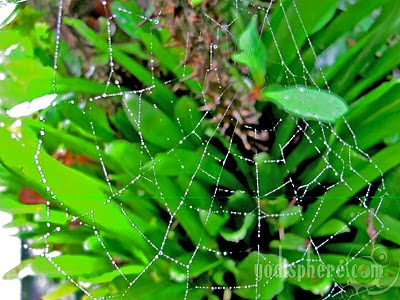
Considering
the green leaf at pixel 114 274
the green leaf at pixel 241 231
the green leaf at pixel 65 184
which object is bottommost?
the green leaf at pixel 114 274

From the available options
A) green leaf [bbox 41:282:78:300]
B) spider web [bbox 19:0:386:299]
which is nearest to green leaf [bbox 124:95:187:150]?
spider web [bbox 19:0:386:299]

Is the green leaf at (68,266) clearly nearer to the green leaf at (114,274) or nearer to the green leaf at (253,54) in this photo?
the green leaf at (114,274)

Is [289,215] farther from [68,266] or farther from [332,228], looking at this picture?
[68,266]

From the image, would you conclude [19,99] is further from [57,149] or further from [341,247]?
[341,247]

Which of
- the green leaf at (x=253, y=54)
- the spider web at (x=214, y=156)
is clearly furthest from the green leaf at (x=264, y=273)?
the green leaf at (x=253, y=54)

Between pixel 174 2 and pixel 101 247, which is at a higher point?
pixel 174 2

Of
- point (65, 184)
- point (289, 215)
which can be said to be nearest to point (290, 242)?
point (289, 215)

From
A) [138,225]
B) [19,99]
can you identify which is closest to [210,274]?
[138,225]
